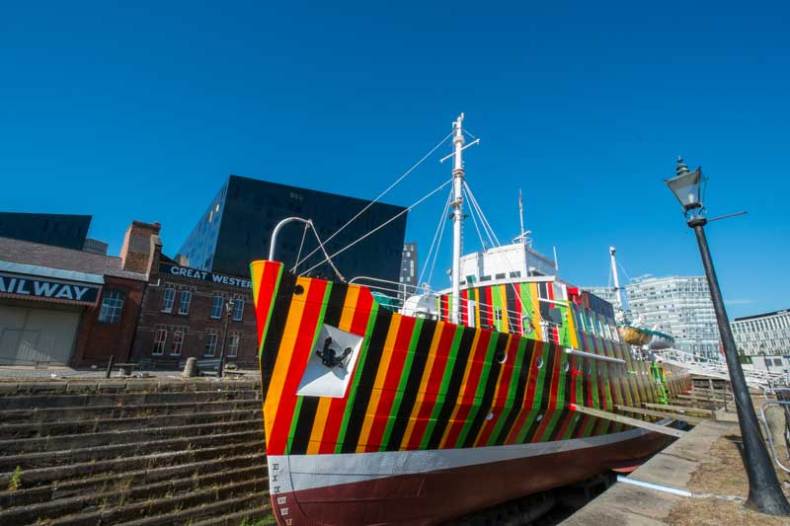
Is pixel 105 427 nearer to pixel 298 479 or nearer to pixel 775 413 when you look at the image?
pixel 298 479

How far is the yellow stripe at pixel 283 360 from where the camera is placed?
5.81m

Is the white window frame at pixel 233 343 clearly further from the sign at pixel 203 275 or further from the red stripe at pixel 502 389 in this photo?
the red stripe at pixel 502 389

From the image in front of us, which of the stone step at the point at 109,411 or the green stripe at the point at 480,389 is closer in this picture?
the green stripe at the point at 480,389

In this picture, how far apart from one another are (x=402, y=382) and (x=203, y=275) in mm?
24035

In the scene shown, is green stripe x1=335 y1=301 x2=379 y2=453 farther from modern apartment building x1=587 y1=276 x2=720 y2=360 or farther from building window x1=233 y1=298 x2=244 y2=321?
modern apartment building x1=587 y1=276 x2=720 y2=360

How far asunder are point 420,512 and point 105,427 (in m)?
7.11

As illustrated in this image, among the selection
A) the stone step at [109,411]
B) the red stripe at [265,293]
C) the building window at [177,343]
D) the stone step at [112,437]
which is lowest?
the stone step at [112,437]

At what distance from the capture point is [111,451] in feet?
26.0

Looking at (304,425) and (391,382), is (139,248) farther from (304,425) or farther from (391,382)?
(391,382)

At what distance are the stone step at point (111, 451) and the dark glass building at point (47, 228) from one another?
4632 centimetres

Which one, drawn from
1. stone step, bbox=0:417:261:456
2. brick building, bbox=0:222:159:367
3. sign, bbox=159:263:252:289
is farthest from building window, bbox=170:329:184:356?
stone step, bbox=0:417:261:456

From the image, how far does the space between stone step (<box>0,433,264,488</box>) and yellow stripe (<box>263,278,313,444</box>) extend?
4323mm

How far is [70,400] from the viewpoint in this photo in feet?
27.1

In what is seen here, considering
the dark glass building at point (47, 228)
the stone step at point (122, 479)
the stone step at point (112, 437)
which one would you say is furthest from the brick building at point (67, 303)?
the dark glass building at point (47, 228)
